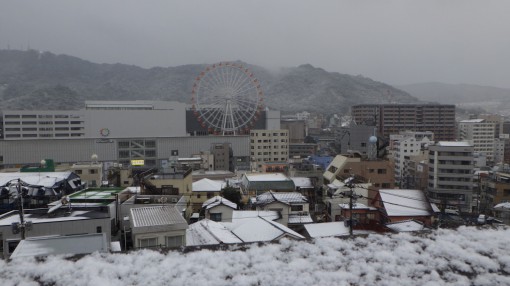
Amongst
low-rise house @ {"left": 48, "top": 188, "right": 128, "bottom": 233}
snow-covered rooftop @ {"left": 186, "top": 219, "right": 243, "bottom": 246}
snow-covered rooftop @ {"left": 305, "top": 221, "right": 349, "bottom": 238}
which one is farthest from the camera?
snow-covered rooftop @ {"left": 305, "top": 221, "right": 349, "bottom": 238}

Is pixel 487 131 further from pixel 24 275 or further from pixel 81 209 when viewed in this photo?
pixel 24 275

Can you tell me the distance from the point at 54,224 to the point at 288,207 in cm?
948

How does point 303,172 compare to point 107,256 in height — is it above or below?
below

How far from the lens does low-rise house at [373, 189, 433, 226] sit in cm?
1700

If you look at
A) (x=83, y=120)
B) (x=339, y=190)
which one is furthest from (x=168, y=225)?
(x=83, y=120)

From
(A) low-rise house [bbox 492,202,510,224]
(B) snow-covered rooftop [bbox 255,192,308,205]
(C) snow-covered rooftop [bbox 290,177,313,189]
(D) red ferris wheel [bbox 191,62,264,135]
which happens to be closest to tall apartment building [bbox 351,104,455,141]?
(D) red ferris wheel [bbox 191,62,264,135]

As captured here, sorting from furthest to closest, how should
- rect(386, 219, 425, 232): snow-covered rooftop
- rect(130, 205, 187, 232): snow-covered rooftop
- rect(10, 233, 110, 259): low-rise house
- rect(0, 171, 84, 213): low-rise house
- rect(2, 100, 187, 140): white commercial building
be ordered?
1. rect(2, 100, 187, 140): white commercial building
2. rect(0, 171, 84, 213): low-rise house
3. rect(386, 219, 425, 232): snow-covered rooftop
4. rect(130, 205, 187, 232): snow-covered rooftop
5. rect(10, 233, 110, 259): low-rise house

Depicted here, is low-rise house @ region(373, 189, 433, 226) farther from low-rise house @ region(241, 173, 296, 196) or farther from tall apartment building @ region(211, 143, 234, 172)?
tall apartment building @ region(211, 143, 234, 172)

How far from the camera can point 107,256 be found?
3105 mm

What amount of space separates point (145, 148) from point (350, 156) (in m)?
34.5

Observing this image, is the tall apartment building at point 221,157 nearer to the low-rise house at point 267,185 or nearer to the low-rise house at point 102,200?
the low-rise house at point 267,185

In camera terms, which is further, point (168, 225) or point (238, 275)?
point (168, 225)

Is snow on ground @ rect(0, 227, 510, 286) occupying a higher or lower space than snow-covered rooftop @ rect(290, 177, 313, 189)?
higher

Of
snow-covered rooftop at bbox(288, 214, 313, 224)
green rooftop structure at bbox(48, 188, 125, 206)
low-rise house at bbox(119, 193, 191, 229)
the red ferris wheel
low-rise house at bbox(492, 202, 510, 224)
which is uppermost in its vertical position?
the red ferris wheel
